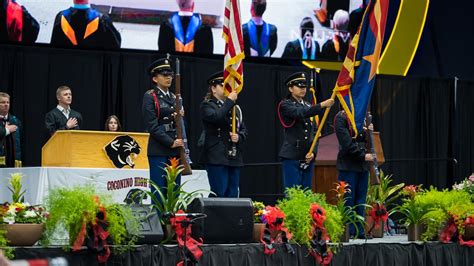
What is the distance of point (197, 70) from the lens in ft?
39.3

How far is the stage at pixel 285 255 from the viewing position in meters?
5.54

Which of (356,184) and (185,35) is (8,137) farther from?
(356,184)

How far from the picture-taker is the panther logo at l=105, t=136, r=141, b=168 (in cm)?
868

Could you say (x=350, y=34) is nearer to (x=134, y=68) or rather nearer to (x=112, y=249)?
(x=134, y=68)

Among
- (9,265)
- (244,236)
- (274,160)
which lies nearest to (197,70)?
(274,160)

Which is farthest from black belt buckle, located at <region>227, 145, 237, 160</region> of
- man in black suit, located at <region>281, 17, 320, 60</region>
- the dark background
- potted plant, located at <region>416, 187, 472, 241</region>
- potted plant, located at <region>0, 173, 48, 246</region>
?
man in black suit, located at <region>281, 17, 320, 60</region>

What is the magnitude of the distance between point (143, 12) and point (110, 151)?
2.87 meters

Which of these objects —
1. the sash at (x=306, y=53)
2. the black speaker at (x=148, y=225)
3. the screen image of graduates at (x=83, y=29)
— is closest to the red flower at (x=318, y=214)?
the black speaker at (x=148, y=225)

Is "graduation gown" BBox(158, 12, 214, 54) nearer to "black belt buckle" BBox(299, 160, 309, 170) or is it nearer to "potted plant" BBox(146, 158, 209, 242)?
"black belt buckle" BBox(299, 160, 309, 170)

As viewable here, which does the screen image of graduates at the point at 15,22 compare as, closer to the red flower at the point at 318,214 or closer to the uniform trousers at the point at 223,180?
the uniform trousers at the point at 223,180

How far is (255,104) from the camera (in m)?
12.6

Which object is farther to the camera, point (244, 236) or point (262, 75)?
point (262, 75)

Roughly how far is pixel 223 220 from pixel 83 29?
16.7ft

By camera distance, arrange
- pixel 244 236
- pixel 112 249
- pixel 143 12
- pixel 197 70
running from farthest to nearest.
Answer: pixel 197 70, pixel 143 12, pixel 244 236, pixel 112 249
